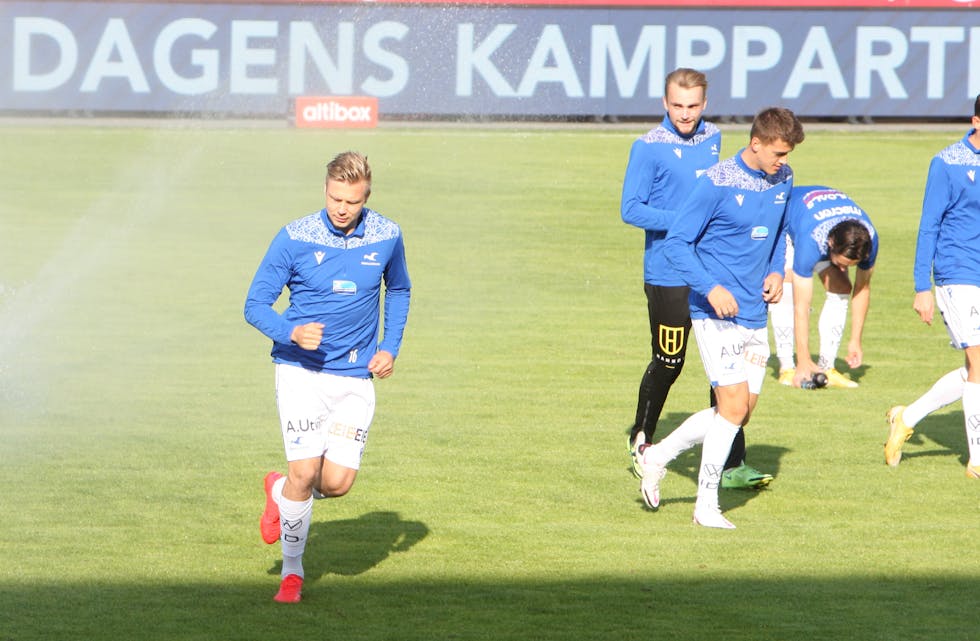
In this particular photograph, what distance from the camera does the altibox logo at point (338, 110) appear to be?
99.0 feet

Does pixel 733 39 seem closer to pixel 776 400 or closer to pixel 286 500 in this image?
pixel 776 400

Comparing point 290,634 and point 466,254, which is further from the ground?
point 466,254

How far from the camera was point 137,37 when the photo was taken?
29.7m

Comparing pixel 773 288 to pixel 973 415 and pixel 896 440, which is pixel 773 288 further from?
pixel 896 440

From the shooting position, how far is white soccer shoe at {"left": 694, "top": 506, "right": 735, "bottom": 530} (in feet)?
28.7

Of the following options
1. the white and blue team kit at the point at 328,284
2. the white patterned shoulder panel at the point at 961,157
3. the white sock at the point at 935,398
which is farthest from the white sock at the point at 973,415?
the white and blue team kit at the point at 328,284

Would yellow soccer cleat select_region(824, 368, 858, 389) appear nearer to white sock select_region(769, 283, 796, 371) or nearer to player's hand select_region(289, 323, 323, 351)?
white sock select_region(769, 283, 796, 371)

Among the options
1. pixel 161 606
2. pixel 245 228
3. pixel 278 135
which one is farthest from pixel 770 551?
pixel 278 135

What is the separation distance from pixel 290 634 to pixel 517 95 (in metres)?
24.5

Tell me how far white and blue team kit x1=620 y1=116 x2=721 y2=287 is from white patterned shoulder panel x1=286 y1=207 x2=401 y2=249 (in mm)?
2440

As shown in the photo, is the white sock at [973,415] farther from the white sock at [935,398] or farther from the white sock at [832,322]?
the white sock at [832,322]

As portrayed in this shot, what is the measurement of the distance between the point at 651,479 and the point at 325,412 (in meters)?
2.36

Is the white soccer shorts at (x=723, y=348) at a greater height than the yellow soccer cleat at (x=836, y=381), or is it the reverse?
the white soccer shorts at (x=723, y=348)

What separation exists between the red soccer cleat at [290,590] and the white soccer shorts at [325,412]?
0.58 meters
